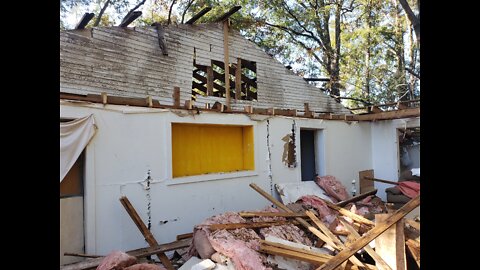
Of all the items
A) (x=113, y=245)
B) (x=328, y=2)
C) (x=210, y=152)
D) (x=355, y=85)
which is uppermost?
(x=328, y=2)

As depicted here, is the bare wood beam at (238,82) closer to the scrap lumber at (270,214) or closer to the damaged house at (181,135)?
the damaged house at (181,135)

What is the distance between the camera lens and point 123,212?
5.89 meters

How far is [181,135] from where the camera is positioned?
743 cm

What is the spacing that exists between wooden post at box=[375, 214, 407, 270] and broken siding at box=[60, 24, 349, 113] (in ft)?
20.6

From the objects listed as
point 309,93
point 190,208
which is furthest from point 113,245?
point 309,93

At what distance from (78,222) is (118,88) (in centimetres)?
350

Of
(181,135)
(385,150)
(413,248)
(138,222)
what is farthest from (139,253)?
(385,150)

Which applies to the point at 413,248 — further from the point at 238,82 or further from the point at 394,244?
the point at 238,82

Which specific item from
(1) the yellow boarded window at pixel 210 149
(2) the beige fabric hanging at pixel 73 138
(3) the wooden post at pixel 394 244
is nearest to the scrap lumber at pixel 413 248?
(3) the wooden post at pixel 394 244

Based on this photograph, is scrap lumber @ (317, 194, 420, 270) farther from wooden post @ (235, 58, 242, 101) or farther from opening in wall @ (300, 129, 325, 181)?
opening in wall @ (300, 129, 325, 181)

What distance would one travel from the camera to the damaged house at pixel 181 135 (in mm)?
5566

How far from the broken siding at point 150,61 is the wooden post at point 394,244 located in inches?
247

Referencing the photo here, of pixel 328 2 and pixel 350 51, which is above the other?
pixel 328 2
